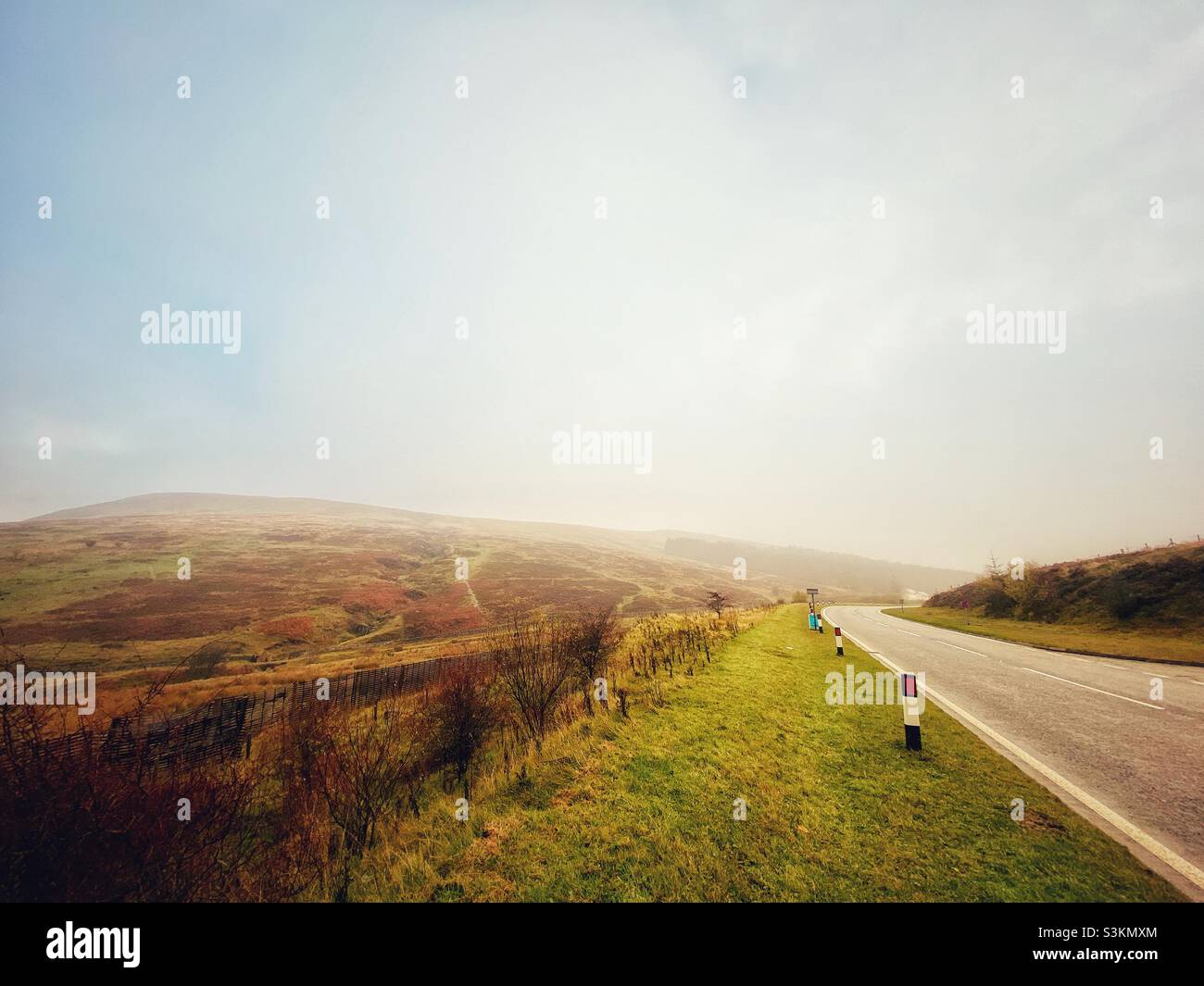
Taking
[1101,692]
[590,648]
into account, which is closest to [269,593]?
[590,648]

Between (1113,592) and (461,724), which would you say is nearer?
(461,724)

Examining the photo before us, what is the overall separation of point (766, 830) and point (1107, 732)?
6.74 m

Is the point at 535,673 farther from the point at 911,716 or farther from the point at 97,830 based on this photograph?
the point at 911,716

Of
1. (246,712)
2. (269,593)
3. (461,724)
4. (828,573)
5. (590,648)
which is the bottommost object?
(828,573)

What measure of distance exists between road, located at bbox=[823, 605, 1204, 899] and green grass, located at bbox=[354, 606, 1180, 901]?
0.40m

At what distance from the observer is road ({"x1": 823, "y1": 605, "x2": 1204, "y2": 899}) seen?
4305mm

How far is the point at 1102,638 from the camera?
18703 millimetres

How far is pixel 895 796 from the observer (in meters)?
5.32

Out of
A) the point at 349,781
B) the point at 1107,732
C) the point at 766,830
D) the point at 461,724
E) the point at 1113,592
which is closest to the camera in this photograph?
the point at 766,830
